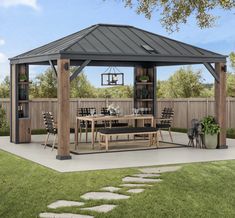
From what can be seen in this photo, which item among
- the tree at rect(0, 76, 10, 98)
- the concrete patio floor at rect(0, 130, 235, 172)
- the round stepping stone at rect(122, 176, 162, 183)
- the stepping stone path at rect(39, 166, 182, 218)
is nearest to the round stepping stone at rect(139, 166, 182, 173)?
the stepping stone path at rect(39, 166, 182, 218)

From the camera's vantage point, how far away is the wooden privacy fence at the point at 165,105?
2075 cm

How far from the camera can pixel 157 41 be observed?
15750mm

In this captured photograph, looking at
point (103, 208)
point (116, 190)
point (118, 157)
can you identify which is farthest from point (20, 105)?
point (103, 208)

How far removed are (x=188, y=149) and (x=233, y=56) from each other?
1024cm

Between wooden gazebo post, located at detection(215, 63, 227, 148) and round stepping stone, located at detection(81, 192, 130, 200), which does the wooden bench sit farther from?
round stepping stone, located at detection(81, 192, 130, 200)

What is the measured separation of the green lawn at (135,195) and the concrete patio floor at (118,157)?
59cm

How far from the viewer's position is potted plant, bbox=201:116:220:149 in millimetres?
14752

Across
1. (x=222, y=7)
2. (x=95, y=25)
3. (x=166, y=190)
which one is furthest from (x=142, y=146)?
(x=166, y=190)

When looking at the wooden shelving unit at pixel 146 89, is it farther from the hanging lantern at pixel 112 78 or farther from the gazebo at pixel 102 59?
the hanging lantern at pixel 112 78

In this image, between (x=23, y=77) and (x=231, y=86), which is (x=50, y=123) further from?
(x=231, y=86)

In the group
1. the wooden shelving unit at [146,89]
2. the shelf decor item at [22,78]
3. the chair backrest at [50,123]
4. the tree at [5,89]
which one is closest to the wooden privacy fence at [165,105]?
the wooden shelving unit at [146,89]

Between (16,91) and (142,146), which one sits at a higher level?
(16,91)

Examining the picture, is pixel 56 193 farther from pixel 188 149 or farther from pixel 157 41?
pixel 157 41

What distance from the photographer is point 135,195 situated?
8.53 meters
